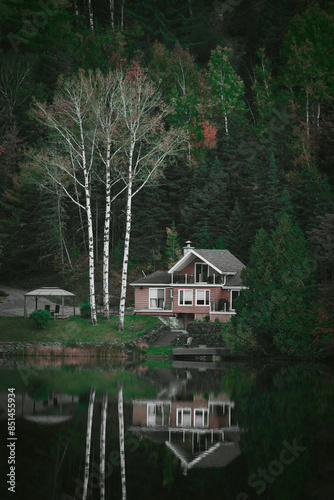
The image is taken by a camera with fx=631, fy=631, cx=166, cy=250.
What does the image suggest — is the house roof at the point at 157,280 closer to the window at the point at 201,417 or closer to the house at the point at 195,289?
the house at the point at 195,289

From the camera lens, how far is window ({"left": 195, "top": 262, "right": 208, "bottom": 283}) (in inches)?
2138

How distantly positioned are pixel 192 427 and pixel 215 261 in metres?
34.3

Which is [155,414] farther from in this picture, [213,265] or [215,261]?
[215,261]

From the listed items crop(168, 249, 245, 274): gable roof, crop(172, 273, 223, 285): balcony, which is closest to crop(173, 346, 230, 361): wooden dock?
crop(168, 249, 245, 274): gable roof

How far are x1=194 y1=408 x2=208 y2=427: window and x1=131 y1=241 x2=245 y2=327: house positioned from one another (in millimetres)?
28870

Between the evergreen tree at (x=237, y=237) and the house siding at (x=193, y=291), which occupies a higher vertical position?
the evergreen tree at (x=237, y=237)

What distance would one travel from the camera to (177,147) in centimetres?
6825

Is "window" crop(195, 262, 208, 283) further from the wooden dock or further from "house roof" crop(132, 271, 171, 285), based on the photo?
the wooden dock

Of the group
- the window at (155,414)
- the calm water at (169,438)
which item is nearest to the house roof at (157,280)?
the calm water at (169,438)

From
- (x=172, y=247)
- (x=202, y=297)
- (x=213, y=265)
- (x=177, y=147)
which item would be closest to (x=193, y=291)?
(x=202, y=297)

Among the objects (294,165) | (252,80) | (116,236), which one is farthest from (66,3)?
(294,165)

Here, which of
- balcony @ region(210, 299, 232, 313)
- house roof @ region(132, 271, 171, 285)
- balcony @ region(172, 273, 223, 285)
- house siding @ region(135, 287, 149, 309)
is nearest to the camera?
balcony @ region(210, 299, 232, 313)

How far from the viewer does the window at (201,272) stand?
54.3m

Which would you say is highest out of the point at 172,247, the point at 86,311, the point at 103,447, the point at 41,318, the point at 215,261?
the point at 172,247
